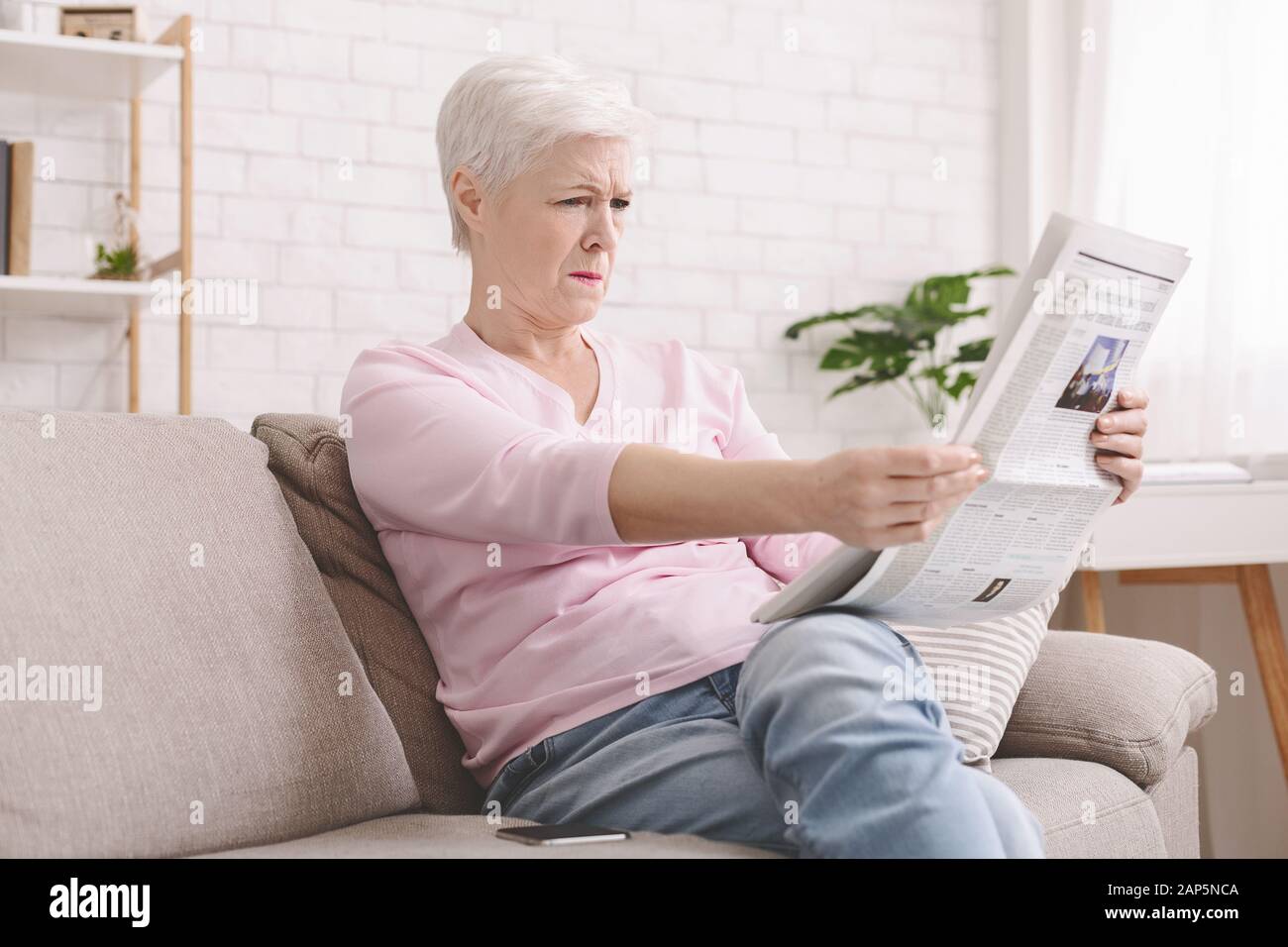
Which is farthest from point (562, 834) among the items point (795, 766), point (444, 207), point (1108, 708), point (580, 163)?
point (444, 207)

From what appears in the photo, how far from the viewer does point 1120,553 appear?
2.72m

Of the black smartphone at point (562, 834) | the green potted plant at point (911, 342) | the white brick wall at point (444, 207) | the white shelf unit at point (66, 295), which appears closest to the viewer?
the black smartphone at point (562, 834)

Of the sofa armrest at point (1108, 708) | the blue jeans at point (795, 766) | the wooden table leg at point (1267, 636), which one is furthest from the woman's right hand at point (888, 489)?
the wooden table leg at point (1267, 636)

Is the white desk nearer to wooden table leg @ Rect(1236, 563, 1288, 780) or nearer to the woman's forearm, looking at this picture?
wooden table leg @ Rect(1236, 563, 1288, 780)

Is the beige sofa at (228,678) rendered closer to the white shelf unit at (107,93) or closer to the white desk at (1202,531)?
the white desk at (1202,531)

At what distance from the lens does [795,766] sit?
1121 millimetres

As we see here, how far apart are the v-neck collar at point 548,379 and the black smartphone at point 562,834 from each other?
1.58 feet

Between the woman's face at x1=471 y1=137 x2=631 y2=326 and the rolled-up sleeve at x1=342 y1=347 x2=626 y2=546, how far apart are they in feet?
0.59

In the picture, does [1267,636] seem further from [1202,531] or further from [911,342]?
[911,342]

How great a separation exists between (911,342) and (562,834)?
95.9 inches

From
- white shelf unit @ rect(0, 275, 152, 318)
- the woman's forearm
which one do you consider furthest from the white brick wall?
the woman's forearm

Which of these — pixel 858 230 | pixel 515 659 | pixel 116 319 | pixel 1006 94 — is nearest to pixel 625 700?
pixel 515 659

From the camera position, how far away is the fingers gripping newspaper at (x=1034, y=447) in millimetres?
1093
